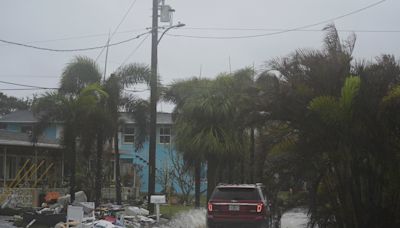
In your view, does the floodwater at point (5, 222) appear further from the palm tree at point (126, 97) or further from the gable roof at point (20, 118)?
the gable roof at point (20, 118)

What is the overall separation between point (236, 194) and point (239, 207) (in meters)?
0.43

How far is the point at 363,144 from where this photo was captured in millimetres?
13758

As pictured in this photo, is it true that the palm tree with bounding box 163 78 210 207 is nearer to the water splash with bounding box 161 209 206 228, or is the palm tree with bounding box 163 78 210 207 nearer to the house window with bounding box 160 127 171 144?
the water splash with bounding box 161 209 206 228

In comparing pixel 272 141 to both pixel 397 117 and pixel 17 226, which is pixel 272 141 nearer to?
pixel 397 117

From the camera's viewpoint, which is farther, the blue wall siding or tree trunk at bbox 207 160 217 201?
the blue wall siding

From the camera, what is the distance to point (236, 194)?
17.3 metres

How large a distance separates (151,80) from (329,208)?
35.7 feet

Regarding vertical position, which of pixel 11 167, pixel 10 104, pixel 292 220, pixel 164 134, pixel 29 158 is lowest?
pixel 292 220

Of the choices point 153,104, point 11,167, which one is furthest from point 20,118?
point 153,104

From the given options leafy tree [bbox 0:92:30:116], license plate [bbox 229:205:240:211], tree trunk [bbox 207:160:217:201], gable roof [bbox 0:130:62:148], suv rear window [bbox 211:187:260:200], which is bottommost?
license plate [bbox 229:205:240:211]

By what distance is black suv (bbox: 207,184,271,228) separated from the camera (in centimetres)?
1698

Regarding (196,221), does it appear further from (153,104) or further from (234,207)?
(234,207)

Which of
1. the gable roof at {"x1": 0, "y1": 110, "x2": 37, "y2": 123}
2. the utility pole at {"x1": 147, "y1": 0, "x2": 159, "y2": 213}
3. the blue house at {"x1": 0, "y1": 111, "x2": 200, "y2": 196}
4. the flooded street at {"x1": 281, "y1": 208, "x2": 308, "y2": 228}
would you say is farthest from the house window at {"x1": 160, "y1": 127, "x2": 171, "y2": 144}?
the utility pole at {"x1": 147, "y1": 0, "x2": 159, "y2": 213}

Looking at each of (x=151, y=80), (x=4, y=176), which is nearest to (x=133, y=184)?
(x=4, y=176)
